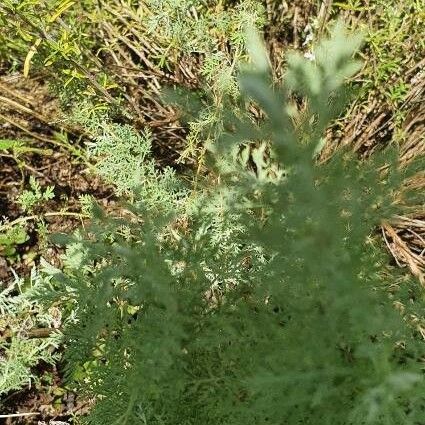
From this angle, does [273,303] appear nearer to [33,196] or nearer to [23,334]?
[23,334]

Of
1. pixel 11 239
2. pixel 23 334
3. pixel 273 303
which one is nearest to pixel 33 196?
pixel 11 239

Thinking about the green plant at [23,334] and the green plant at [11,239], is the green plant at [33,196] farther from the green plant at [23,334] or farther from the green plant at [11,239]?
the green plant at [23,334]

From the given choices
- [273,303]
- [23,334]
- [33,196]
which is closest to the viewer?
[273,303]

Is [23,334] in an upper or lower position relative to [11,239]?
lower

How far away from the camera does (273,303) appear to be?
4.80 feet

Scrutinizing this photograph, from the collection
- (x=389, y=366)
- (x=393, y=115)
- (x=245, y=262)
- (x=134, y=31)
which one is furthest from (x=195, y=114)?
(x=389, y=366)

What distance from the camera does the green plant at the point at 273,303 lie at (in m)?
0.90

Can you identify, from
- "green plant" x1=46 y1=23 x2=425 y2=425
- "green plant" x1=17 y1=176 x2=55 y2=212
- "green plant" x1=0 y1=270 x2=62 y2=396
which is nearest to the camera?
"green plant" x1=46 y1=23 x2=425 y2=425

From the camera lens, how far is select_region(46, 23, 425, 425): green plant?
0.90 meters

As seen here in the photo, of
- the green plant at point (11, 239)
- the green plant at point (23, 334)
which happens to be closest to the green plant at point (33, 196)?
the green plant at point (11, 239)

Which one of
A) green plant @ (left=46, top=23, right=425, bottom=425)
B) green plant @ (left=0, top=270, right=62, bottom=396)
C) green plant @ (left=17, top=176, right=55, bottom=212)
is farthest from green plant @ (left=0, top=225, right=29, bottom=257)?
green plant @ (left=46, top=23, right=425, bottom=425)

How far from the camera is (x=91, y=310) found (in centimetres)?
160

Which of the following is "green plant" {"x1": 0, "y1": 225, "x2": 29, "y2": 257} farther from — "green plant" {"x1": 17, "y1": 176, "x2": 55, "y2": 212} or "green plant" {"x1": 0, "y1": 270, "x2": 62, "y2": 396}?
"green plant" {"x1": 0, "y1": 270, "x2": 62, "y2": 396}

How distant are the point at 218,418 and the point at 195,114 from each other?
3.41 feet
